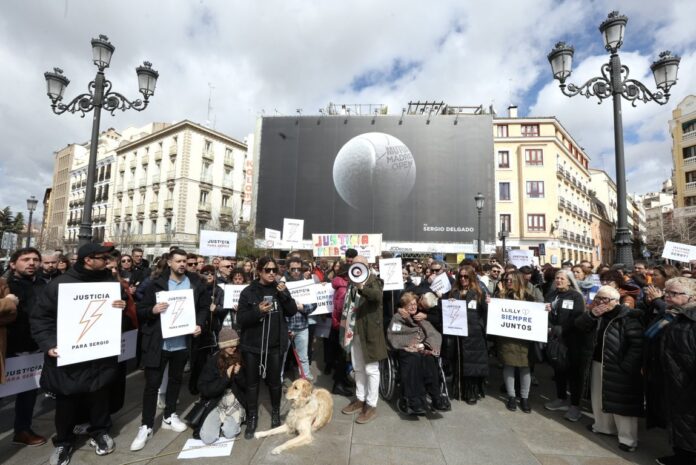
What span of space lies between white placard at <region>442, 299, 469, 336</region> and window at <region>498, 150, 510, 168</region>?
3633 centimetres

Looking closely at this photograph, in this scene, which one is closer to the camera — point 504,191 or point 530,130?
A: point 504,191

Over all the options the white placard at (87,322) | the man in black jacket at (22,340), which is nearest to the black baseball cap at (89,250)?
the white placard at (87,322)

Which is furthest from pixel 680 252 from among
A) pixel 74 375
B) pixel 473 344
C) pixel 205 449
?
pixel 74 375

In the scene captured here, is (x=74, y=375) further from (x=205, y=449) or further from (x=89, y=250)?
(x=205, y=449)

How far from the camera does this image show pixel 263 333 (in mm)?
3936

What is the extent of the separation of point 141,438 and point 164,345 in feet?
2.93

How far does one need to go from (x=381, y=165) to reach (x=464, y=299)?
2984 centimetres

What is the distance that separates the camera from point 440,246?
108 ft

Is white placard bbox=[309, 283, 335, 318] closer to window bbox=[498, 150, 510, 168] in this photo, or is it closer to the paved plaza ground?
the paved plaza ground

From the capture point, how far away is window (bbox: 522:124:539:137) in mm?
37594

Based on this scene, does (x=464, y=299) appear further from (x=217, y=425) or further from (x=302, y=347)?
(x=217, y=425)

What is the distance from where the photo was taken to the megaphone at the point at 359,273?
4113 mm

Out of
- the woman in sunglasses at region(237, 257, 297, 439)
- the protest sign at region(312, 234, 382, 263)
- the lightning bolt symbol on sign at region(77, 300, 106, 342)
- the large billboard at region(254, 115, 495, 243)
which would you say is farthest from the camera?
the large billboard at region(254, 115, 495, 243)

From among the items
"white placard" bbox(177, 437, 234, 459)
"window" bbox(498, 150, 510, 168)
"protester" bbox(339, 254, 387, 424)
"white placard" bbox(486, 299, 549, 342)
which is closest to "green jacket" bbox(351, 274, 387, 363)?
"protester" bbox(339, 254, 387, 424)
